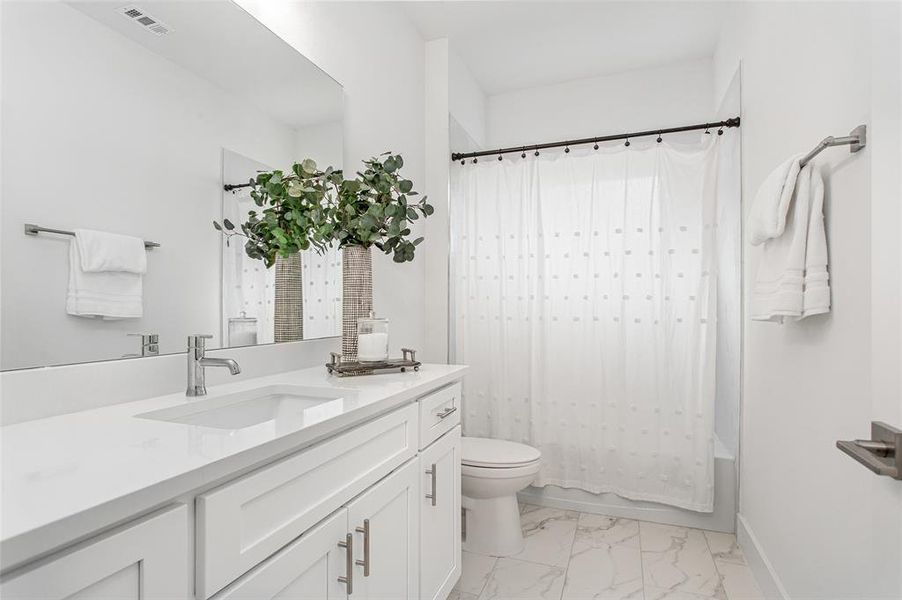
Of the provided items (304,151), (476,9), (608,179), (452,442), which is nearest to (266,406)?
(452,442)

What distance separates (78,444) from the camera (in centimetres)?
81

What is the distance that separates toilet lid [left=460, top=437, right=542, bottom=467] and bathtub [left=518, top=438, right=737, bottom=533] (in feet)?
1.75

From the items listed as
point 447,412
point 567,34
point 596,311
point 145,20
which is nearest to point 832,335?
point 447,412

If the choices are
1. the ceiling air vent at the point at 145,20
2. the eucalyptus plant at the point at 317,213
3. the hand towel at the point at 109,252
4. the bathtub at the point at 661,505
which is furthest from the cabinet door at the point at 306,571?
the bathtub at the point at 661,505

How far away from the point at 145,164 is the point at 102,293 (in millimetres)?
335

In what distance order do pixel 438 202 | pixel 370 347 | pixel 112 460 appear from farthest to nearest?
pixel 438 202 → pixel 370 347 → pixel 112 460

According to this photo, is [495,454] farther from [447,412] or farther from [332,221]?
[332,221]

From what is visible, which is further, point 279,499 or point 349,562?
point 349,562

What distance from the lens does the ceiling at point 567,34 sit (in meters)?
2.46

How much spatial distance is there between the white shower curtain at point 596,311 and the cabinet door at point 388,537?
1361 millimetres

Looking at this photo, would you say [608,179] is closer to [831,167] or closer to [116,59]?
[831,167]

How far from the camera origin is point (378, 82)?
7.41ft

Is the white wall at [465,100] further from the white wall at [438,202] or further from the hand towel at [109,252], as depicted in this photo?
the hand towel at [109,252]

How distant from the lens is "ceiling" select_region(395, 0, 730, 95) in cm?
246
